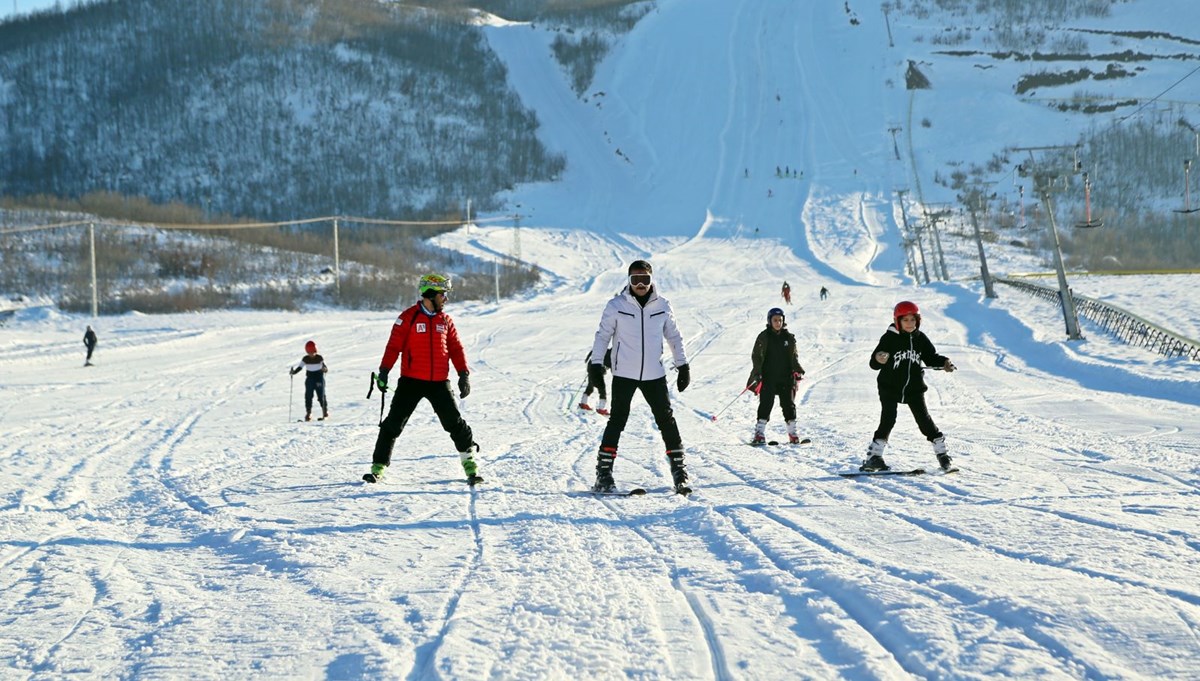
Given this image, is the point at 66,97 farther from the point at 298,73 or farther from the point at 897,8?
the point at 897,8

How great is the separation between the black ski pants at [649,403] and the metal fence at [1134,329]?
16.0 meters

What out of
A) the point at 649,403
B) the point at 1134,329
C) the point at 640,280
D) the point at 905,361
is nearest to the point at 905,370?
the point at 905,361

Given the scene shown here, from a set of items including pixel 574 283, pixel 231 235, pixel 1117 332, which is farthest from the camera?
pixel 231 235

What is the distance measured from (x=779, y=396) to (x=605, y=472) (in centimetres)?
405

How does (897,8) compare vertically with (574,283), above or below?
above

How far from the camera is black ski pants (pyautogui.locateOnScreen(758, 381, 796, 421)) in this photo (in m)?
11.5

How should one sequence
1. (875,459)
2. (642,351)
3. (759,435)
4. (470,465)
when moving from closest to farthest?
(642,351) → (470,465) → (875,459) → (759,435)

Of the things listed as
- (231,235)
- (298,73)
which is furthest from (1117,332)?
(298,73)

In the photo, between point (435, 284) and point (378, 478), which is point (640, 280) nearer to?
point (435, 284)

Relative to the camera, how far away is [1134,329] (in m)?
25.6

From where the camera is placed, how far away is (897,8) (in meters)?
130

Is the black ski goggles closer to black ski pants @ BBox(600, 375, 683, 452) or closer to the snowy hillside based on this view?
black ski pants @ BBox(600, 375, 683, 452)

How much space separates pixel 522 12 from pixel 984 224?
315 feet

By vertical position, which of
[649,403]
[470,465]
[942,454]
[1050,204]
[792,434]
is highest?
[1050,204]
